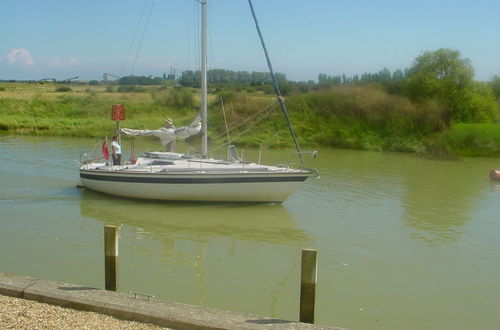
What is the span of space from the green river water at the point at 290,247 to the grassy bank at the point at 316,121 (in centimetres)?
1614

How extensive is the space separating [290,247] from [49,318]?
7750 millimetres

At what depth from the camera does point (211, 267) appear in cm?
1189

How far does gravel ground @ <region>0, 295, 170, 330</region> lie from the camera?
6676 millimetres

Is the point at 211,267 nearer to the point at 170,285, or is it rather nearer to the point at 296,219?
the point at 170,285

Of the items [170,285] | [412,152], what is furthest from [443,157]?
[170,285]

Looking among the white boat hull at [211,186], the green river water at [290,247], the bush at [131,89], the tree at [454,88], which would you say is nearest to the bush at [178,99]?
the bush at [131,89]

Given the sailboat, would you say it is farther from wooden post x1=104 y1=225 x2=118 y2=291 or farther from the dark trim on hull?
wooden post x1=104 y1=225 x2=118 y2=291

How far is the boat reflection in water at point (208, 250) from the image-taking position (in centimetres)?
1040

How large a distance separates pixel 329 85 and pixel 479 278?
4034 centimetres

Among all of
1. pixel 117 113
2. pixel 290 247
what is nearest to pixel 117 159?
pixel 117 113

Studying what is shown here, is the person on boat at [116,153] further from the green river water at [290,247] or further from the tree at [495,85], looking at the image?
the tree at [495,85]

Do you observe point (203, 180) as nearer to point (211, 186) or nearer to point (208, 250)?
point (211, 186)

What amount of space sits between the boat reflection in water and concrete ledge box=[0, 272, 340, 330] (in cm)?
244

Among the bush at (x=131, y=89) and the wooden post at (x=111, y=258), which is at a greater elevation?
the bush at (x=131, y=89)
